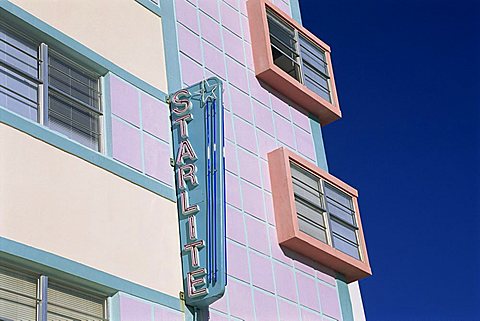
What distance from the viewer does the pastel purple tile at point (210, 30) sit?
16969 mm

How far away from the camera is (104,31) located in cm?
1441

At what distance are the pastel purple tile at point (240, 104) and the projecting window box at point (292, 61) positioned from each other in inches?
33.6

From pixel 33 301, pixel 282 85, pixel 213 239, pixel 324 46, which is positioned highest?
pixel 324 46

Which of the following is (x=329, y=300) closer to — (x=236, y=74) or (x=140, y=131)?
(x=236, y=74)

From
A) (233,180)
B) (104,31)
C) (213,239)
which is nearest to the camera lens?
(213,239)

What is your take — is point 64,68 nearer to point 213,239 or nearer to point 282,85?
point 213,239

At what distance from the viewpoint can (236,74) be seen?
677 inches

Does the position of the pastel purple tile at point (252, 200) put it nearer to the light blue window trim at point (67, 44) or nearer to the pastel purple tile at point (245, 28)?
the light blue window trim at point (67, 44)

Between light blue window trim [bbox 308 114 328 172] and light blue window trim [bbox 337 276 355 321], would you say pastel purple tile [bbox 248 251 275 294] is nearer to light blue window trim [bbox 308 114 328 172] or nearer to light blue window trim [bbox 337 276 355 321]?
light blue window trim [bbox 337 276 355 321]

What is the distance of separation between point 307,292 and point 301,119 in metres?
3.98

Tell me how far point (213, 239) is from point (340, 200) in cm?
559

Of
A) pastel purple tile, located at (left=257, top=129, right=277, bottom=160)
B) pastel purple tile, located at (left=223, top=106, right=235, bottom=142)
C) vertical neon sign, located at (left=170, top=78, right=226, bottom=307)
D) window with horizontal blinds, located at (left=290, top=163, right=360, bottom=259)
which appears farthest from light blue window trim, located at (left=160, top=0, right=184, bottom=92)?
window with horizontal blinds, located at (left=290, top=163, right=360, bottom=259)

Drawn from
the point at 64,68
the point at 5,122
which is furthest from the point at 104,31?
the point at 5,122

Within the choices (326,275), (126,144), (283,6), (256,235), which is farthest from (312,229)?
(283,6)
